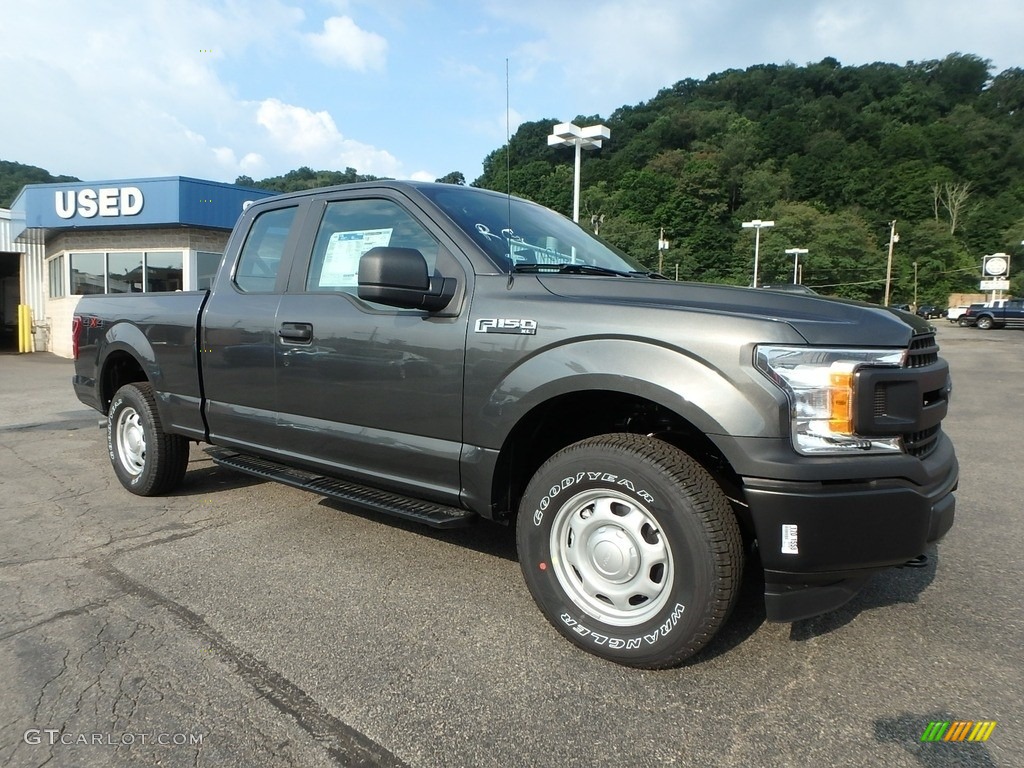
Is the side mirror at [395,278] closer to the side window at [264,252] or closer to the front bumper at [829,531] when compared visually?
the side window at [264,252]

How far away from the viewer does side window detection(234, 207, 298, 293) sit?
395 centimetres

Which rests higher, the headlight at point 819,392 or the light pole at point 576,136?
the light pole at point 576,136

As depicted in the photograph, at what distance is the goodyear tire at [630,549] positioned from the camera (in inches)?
93.3

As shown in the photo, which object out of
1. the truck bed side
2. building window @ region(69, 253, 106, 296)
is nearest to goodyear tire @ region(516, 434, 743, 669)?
the truck bed side

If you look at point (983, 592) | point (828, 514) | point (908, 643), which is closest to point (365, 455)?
point (828, 514)

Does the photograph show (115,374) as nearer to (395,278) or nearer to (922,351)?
(395,278)

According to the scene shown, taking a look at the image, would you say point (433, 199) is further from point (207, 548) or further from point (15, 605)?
point (15, 605)

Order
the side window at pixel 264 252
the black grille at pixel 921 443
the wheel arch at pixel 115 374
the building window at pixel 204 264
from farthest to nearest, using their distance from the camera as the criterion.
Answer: the building window at pixel 204 264, the wheel arch at pixel 115 374, the side window at pixel 264 252, the black grille at pixel 921 443

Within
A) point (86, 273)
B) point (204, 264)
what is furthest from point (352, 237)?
point (86, 273)

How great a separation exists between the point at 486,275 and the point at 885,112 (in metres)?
108

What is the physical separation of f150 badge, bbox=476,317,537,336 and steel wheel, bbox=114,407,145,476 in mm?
3111

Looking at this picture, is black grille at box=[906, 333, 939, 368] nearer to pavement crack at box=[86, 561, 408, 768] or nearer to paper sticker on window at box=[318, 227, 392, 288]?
pavement crack at box=[86, 561, 408, 768]

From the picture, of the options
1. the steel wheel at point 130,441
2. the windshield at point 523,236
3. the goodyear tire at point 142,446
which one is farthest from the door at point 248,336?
the windshield at point 523,236

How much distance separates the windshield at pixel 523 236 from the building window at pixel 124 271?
15.8m
